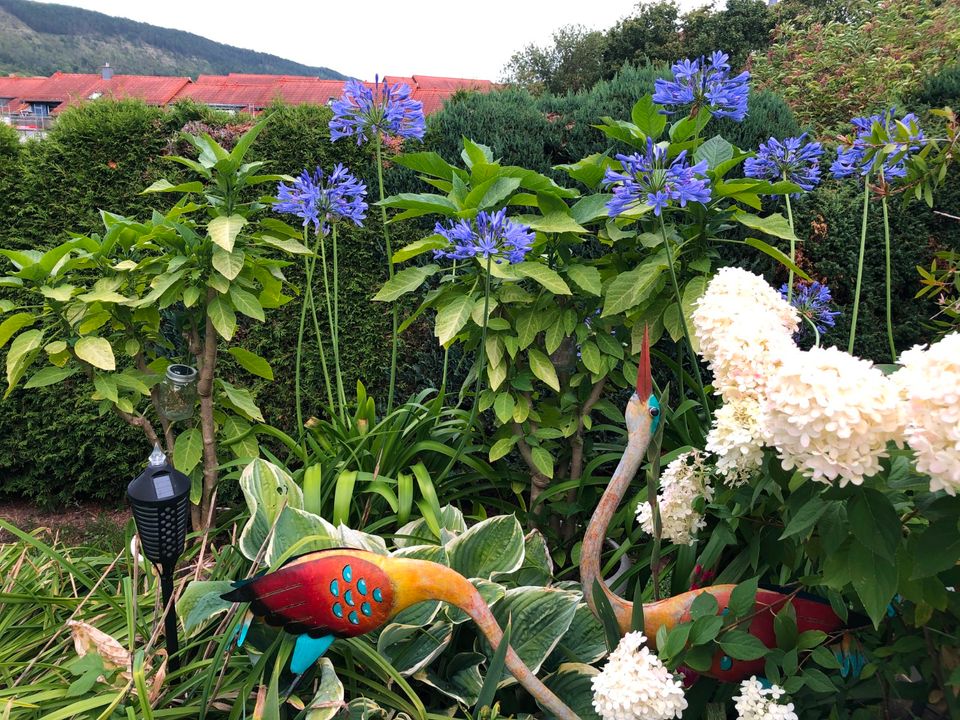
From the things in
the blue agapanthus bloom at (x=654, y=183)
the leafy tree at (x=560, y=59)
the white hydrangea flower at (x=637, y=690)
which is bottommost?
the white hydrangea flower at (x=637, y=690)

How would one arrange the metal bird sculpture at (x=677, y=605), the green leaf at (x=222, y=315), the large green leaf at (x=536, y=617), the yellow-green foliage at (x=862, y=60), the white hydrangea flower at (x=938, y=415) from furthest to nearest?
1. the yellow-green foliage at (x=862, y=60)
2. the green leaf at (x=222, y=315)
3. the large green leaf at (x=536, y=617)
4. the metal bird sculpture at (x=677, y=605)
5. the white hydrangea flower at (x=938, y=415)

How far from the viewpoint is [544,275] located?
1.86 metres

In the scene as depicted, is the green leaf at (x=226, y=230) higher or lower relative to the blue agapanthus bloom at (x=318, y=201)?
lower

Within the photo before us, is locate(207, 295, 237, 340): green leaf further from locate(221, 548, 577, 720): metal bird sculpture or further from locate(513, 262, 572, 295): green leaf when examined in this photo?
locate(221, 548, 577, 720): metal bird sculpture

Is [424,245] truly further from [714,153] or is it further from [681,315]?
[714,153]

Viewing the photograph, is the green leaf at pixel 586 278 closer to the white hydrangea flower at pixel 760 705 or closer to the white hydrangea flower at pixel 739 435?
the white hydrangea flower at pixel 739 435

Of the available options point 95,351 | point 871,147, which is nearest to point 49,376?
point 95,351

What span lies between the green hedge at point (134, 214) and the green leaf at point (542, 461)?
137 cm

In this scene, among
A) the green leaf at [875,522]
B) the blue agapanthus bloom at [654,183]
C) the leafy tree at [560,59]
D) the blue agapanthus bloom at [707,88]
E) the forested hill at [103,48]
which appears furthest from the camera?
the forested hill at [103,48]

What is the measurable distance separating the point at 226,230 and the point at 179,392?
1.89 feet

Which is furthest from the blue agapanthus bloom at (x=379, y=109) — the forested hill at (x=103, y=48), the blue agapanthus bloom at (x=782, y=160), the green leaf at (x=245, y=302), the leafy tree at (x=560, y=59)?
the forested hill at (x=103, y=48)

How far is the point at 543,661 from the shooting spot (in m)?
1.53

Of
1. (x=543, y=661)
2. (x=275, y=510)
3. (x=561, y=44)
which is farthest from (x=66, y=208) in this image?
(x=561, y=44)

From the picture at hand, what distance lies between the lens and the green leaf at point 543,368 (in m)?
2.02
